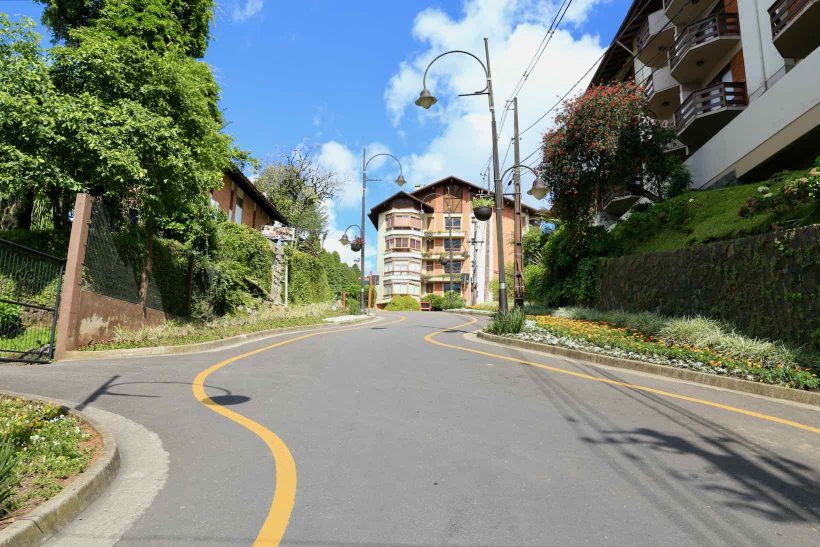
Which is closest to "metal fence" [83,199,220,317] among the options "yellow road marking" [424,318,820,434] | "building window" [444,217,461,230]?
"yellow road marking" [424,318,820,434]

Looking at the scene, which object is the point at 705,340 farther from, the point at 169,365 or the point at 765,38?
the point at 765,38

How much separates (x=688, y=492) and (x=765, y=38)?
2099 cm

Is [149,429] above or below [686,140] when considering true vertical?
below

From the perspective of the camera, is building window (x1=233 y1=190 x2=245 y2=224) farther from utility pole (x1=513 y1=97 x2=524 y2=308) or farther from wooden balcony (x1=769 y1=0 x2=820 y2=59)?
wooden balcony (x1=769 y1=0 x2=820 y2=59)

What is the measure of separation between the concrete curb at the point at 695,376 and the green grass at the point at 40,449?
27.2ft

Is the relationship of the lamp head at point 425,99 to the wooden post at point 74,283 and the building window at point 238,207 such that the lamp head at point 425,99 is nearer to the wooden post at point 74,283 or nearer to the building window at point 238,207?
the wooden post at point 74,283

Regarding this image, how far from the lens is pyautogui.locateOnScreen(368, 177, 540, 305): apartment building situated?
68125 millimetres

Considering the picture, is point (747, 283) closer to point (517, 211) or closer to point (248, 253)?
point (517, 211)

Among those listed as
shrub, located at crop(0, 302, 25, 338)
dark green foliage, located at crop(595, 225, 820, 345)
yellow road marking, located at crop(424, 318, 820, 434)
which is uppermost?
dark green foliage, located at crop(595, 225, 820, 345)

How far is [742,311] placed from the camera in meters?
10.0

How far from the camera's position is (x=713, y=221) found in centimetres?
1434

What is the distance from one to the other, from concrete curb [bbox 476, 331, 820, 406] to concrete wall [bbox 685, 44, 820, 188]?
953cm

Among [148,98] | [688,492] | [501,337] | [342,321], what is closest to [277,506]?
[688,492]

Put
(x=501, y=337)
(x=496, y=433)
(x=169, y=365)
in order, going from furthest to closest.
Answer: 1. (x=501, y=337)
2. (x=169, y=365)
3. (x=496, y=433)
